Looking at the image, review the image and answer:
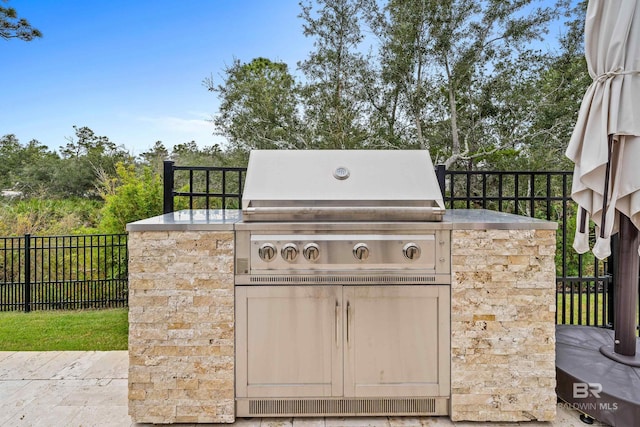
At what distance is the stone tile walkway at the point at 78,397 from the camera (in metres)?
2.27

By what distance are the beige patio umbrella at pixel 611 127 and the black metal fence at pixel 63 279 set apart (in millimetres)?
7202

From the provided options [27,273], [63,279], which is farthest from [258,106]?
[27,273]

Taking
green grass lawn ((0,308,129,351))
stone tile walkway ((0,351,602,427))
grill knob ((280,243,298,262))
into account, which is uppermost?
grill knob ((280,243,298,262))

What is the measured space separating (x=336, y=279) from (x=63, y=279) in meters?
6.95

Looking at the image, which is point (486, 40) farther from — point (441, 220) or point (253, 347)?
point (253, 347)

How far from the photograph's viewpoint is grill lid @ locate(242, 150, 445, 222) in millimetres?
2238

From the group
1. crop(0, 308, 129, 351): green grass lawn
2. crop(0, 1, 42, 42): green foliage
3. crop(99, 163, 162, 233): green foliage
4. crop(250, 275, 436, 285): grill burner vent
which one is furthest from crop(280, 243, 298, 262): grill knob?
crop(99, 163, 162, 233): green foliage

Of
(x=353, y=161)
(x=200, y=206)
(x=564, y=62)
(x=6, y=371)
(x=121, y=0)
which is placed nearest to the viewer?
(x=353, y=161)

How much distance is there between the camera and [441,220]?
2.26 meters

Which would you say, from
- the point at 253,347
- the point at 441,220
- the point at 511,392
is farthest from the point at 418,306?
the point at 253,347

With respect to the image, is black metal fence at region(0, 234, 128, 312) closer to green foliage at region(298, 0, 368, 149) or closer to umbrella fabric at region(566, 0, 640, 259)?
green foliage at region(298, 0, 368, 149)

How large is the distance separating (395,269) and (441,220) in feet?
1.36

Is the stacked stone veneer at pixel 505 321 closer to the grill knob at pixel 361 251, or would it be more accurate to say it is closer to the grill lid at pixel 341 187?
the grill lid at pixel 341 187

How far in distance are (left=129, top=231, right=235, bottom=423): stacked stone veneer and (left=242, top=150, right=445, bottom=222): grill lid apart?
0.35 meters
